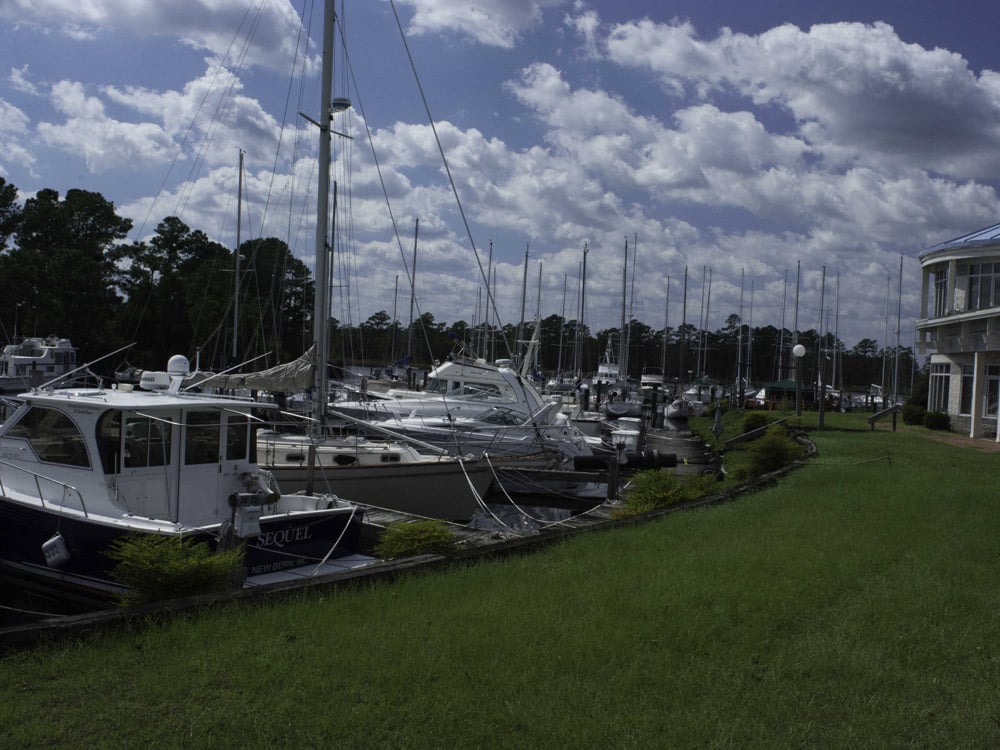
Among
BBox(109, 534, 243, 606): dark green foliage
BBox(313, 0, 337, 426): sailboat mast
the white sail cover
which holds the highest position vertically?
BBox(313, 0, 337, 426): sailboat mast

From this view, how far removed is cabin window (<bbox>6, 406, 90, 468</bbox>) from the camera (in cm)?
1064

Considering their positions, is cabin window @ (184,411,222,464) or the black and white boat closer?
the black and white boat

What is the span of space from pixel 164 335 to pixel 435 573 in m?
54.0

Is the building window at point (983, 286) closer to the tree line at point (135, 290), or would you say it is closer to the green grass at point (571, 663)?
the tree line at point (135, 290)

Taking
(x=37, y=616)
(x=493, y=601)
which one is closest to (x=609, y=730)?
(x=493, y=601)

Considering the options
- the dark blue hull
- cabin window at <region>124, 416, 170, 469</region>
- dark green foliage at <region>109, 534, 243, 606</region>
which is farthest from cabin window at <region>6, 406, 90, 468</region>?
dark green foliage at <region>109, 534, 243, 606</region>

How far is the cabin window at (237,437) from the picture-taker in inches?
448

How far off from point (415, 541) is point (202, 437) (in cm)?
348

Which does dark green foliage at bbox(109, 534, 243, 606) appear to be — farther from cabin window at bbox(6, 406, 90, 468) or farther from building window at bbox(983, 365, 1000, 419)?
building window at bbox(983, 365, 1000, 419)

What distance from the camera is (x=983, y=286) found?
32.0 meters

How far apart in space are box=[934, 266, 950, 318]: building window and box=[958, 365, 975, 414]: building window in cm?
314

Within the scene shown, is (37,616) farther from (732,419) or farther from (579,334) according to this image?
(579,334)

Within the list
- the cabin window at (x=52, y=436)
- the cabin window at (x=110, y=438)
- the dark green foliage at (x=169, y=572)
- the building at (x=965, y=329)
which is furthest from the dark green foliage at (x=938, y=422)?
the dark green foliage at (x=169, y=572)

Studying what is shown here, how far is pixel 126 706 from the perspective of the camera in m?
5.07
